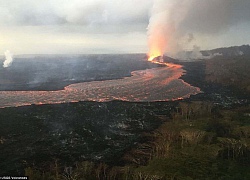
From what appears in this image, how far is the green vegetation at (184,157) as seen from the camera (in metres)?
46.2

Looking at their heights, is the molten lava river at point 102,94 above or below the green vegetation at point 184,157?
above

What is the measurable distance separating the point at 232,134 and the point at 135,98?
166 ft

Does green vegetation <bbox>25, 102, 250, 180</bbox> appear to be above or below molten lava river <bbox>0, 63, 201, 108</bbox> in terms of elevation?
below

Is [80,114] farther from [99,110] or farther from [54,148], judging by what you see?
[54,148]

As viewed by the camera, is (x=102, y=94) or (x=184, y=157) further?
(x=102, y=94)

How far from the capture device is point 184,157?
51.6m

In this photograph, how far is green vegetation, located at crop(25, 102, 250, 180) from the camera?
4619cm

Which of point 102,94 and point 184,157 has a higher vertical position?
point 102,94

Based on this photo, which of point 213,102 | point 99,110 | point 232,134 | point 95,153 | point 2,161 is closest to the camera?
point 2,161

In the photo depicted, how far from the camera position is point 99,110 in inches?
3465

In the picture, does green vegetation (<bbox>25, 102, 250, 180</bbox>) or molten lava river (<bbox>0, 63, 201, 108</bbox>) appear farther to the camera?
molten lava river (<bbox>0, 63, 201, 108</bbox>)

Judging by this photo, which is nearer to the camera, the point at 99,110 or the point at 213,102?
the point at 99,110

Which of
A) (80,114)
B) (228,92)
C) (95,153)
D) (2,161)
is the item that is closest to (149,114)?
(80,114)

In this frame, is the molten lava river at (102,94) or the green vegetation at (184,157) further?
the molten lava river at (102,94)
